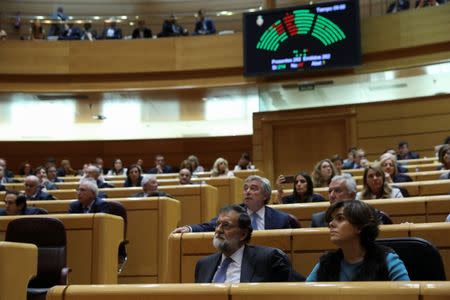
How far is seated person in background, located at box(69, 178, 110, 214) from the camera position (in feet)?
17.7

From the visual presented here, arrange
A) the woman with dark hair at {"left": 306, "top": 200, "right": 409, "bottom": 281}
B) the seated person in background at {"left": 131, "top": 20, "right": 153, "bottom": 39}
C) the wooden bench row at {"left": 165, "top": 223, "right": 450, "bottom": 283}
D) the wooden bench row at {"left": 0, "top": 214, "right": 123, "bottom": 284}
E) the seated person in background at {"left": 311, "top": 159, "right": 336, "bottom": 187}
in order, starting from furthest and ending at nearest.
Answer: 1. the seated person in background at {"left": 131, "top": 20, "right": 153, "bottom": 39}
2. the seated person in background at {"left": 311, "top": 159, "right": 336, "bottom": 187}
3. the wooden bench row at {"left": 0, "top": 214, "right": 123, "bottom": 284}
4. the wooden bench row at {"left": 165, "top": 223, "right": 450, "bottom": 283}
5. the woman with dark hair at {"left": 306, "top": 200, "right": 409, "bottom": 281}

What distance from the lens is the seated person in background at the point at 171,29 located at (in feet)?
42.3

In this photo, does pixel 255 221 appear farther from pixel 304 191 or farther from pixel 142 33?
pixel 142 33

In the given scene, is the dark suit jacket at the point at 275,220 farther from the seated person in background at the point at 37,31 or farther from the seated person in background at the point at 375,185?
the seated person in background at the point at 37,31

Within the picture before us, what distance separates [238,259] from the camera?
10.4 ft

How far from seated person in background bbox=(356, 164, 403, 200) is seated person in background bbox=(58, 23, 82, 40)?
9141mm

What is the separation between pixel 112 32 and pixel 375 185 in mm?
9082

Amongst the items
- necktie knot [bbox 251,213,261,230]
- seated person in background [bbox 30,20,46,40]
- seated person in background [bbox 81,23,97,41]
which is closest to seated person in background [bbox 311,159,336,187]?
necktie knot [bbox 251,213,261,230]

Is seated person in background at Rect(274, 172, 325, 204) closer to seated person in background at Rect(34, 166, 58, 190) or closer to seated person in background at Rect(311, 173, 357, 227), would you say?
seated person in background at Rect(311, 173, 357, 227)

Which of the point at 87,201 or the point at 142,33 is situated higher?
the point at 142,33

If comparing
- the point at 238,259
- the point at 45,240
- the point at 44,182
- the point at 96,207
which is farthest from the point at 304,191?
the point at 44,182

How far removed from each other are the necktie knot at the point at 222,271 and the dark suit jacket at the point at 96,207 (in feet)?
7.60

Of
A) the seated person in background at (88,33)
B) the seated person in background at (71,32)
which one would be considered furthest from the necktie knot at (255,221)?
the seated person in background at (71,32)

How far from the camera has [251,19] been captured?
11508 mm
